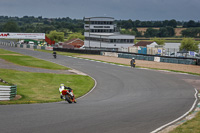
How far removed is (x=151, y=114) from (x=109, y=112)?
2023 mm

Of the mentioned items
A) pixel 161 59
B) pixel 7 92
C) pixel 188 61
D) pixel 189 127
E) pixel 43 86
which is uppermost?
pixel 161 59

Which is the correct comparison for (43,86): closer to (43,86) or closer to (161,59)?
(43,86)

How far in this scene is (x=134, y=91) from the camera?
24.0m

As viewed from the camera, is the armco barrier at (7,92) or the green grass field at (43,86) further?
the green grass field at (43,86)

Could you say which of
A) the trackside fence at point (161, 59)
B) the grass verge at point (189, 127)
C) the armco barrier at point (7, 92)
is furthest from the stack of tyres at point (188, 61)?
the grass verge at point (189, 127)

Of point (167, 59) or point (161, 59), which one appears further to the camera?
point (161, 59)

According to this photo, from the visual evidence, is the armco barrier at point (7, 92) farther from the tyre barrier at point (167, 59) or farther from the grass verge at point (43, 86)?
the tyre barrier at point (167, 59)

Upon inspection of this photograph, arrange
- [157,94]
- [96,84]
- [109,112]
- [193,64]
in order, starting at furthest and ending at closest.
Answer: [193,64], [96,84], [157,94], [109,112]

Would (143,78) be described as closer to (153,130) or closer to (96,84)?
(96,84)

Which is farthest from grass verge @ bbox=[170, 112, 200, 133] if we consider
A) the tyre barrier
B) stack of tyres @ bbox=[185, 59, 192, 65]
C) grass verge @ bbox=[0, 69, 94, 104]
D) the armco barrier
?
stack of tyres @ bbox=[185, 59, 192, 65]

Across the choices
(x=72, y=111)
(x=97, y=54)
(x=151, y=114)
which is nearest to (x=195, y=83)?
(x=151, y=114)

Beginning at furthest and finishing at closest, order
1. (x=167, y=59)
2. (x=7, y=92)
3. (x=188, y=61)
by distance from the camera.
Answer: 1. (x=167, y=59)
2. (x=188, y=61)
3. (x=7, y=92)

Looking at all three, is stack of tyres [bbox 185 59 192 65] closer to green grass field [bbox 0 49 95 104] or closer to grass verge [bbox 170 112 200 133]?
green grass field [bbox 0 49 95 104]

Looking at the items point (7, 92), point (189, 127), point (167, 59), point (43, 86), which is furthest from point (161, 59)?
point (189, 127)
